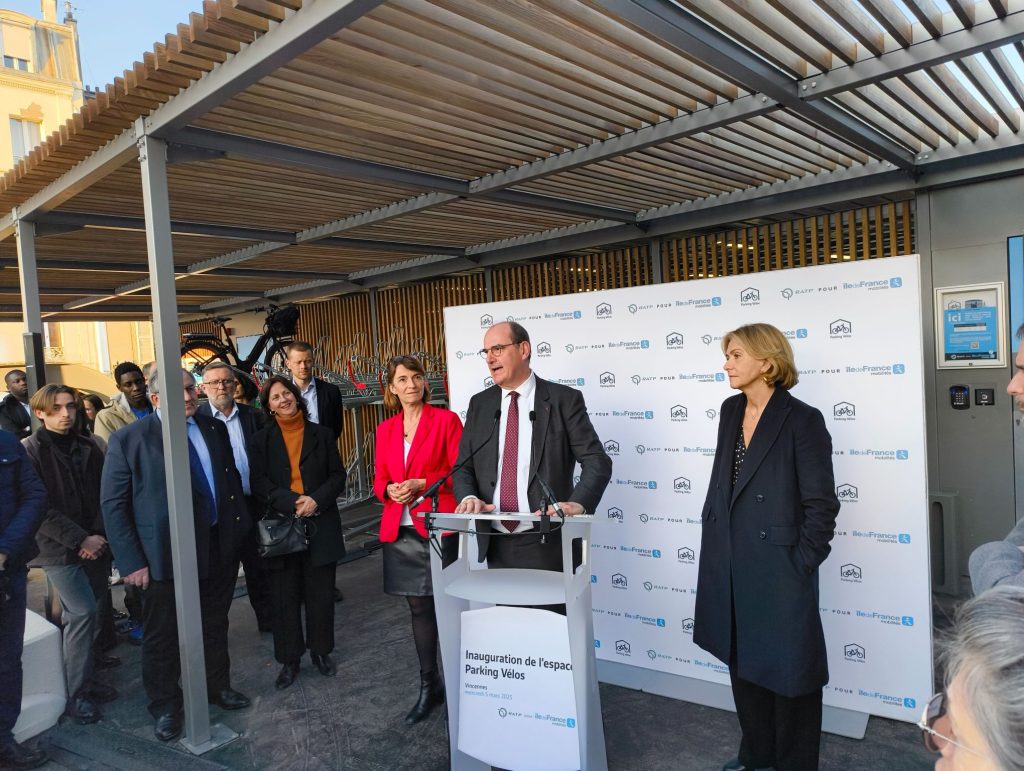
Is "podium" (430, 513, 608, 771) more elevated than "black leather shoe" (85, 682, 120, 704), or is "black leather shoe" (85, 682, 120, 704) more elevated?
"podium" (430, 513, 608, 771)

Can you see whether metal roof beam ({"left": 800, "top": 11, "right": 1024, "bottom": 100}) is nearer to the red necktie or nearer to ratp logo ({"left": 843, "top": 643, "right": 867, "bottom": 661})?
the red necktie

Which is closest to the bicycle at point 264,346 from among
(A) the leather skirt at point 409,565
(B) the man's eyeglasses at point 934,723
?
(A) the leather skirt at point 409,565

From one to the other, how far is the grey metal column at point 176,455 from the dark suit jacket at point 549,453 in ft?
4.44

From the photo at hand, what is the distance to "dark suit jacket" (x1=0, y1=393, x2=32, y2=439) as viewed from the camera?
554 centimetres

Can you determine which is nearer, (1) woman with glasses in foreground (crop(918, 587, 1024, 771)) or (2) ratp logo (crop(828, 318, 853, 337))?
(1) woman with glasses in foreground (crop(918, 587, 1024, 771))

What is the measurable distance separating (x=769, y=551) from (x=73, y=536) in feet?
11.1

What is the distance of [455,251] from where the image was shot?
303 inches

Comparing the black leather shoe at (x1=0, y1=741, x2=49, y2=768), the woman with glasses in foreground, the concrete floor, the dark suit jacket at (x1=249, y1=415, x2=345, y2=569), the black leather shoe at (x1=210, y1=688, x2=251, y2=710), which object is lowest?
the concrete floor

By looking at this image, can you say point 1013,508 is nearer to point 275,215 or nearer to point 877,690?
point 877,690

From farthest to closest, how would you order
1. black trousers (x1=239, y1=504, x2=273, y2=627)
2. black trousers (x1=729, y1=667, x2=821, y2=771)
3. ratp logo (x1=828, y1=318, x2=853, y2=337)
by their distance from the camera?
1. black trousers (x1=239, y1=504, x2=273, y2=627)
2. ratp logo (x1=828, y1=318, x2=853, y2=337)
3. black trousers (x1=729, y1=667, x2=821, y2=771)

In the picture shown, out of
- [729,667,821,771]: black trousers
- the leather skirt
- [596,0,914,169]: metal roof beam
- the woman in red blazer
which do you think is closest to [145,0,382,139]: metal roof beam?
[596,0,914,169]: metal roof beam

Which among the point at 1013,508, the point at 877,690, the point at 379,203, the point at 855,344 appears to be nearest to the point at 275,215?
the point at 379,203

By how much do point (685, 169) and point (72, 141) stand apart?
143 inches

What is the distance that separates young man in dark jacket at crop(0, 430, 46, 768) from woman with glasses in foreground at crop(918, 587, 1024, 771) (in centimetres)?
350
